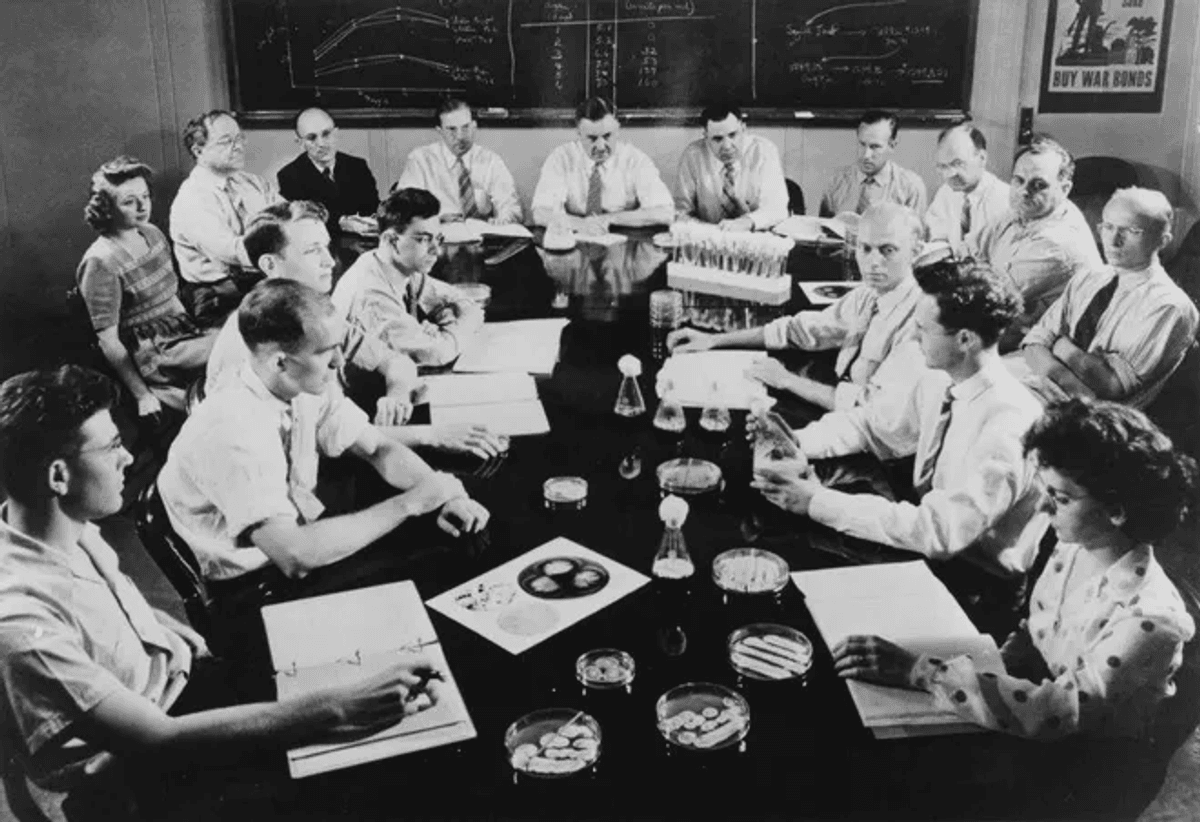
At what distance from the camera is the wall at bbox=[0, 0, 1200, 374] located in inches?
172

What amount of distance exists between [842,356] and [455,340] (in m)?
1.10

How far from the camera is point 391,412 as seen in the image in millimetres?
2852

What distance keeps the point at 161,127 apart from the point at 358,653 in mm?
4430

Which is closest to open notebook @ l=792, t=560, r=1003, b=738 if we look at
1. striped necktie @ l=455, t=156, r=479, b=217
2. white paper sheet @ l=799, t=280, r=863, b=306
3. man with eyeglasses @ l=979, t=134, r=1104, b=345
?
white paper sheet @ l=799, t=280, r=863, b=306

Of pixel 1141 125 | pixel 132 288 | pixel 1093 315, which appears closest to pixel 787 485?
pixel 1093 315

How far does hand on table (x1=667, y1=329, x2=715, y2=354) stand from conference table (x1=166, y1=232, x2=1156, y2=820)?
0.91m

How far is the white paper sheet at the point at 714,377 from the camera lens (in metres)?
2.88

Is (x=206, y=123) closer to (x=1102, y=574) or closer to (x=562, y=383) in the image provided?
(x=562, y=383)

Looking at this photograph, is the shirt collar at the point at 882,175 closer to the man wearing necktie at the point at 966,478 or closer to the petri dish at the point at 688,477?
the man wearing necktie at the point at 966,478

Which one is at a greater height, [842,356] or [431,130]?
[431,130]

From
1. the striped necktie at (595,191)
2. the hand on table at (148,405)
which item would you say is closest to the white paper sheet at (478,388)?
the hand on table at (148,405)

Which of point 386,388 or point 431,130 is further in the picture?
point 431,130

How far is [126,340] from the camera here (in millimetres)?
3711

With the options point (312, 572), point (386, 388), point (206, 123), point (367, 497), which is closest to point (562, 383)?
point (386, 388)
